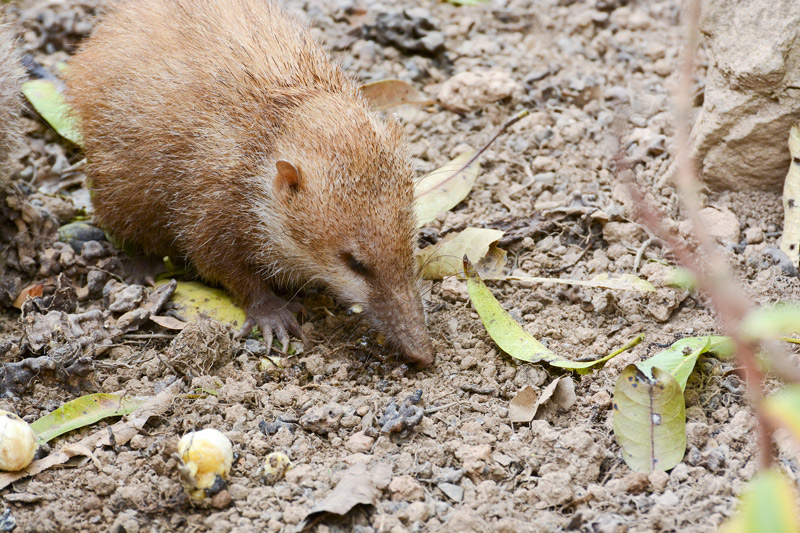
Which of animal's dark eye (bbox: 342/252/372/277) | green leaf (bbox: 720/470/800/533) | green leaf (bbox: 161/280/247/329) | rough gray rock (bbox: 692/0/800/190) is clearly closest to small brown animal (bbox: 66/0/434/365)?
animal's dark eye (bbox: 342/252/372/277)

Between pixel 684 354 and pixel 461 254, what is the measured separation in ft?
5.44

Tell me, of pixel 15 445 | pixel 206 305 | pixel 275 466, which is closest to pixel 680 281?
pixel 275 466

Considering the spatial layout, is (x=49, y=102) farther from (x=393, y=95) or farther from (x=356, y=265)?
(x=356, y=265)

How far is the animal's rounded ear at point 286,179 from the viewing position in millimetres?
4422

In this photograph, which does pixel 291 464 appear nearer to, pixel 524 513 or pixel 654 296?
pixel 524 513

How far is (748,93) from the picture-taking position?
468 centimetres

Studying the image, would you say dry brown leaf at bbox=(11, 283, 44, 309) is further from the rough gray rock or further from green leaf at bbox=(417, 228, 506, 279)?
the rough gray rock

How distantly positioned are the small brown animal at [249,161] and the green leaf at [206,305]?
0.38 feet

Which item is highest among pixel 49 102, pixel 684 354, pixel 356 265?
pixel 49 102

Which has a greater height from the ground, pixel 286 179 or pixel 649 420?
pixel 286 179

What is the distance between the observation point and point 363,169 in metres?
4.41

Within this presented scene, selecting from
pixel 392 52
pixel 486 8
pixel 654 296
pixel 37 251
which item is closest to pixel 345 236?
pixel 654 296

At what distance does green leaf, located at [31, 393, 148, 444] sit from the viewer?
12.8ft

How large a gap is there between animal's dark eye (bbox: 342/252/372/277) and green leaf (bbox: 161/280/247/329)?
0.98 meters
